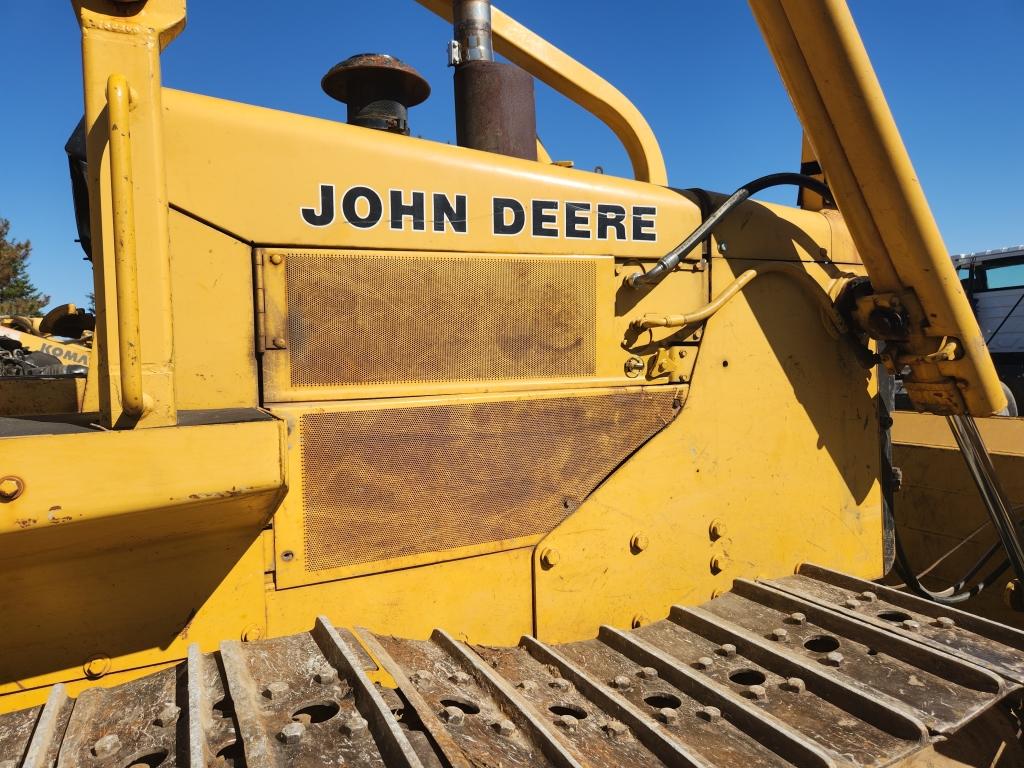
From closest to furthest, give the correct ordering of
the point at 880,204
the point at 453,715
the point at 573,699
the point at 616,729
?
the point at 453,715
the point at 616,729
the point at 573,699
the point at 880,204

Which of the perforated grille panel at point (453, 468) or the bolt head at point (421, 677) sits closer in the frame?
the bolt head at point (421, 677)

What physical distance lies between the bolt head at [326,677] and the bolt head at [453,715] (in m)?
0.24

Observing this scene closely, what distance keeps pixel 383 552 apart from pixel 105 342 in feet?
2.89

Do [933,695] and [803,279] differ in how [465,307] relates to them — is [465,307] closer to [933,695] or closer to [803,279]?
[803,279]

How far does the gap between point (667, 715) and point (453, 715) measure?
0.54m

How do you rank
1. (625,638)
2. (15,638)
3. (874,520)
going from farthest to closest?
(874,520), (625,638), (15,638)

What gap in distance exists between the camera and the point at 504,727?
1.49 metres

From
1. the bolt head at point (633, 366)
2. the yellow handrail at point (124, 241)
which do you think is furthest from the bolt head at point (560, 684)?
the yellow handrail at point (124, 241)

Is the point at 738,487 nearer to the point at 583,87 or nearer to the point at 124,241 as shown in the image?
the point at 124,241

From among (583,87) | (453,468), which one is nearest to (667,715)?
(453,468)

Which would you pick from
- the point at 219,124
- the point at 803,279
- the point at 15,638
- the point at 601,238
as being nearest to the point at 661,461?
the point at 601,238

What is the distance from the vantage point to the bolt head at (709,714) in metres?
1.69

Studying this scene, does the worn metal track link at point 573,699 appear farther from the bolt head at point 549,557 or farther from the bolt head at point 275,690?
the bolt head at point 549,557

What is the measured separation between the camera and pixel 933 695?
5.86 feet
